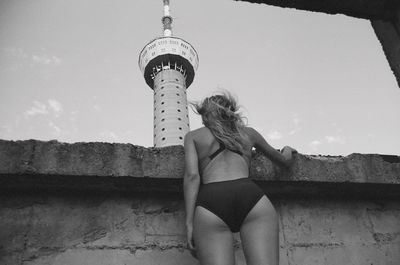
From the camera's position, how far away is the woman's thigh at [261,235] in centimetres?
174

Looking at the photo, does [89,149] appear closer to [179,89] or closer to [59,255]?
[59,255]

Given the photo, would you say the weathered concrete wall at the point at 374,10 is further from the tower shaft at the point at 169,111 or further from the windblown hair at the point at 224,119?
the tower shaft at the point at 169,111

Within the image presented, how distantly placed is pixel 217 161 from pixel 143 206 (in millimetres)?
688

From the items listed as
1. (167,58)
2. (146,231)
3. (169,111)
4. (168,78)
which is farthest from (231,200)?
(167,58)

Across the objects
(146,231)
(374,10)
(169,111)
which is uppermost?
(169,111)

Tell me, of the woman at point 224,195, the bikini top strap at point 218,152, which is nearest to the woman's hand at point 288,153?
the woman at point 224,195

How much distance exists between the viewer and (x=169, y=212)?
7.94 ft

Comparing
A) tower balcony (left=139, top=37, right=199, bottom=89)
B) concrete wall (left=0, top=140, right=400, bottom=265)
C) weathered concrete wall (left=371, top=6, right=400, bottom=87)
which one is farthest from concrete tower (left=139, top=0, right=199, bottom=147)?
concrete wall (left=0, top=140, right=400, bottom=265)

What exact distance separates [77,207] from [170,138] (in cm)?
3588

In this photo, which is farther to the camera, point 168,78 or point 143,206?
point 168,78

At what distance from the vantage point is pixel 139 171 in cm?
227

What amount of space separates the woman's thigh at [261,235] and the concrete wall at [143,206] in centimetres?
57

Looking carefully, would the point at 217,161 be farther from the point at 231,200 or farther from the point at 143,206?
the point at 143,206

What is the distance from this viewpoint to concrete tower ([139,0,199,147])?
3916 cm
